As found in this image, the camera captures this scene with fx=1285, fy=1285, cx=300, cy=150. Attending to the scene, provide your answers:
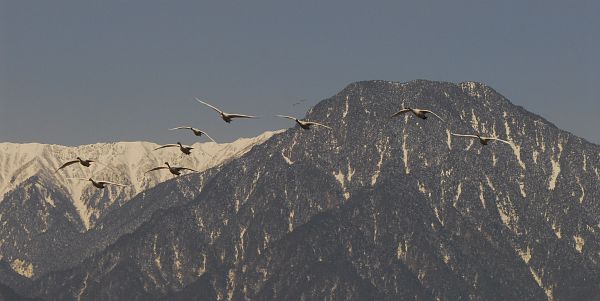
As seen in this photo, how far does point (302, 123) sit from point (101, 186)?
18.8 metres

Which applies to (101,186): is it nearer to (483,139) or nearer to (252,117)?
(252,117)

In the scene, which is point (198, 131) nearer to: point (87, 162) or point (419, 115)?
point (87, 162)

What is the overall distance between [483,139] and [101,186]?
113 ft

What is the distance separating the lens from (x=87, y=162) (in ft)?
392

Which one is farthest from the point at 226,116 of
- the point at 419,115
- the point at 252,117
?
the point at 419,115

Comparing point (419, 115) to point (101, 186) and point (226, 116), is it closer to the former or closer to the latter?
point (226, 116)

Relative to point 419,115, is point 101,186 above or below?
below

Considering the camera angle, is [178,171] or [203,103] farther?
Result: [178,171]

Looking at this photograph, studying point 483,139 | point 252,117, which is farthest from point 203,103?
point 483,139

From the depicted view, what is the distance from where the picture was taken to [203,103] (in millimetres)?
107375

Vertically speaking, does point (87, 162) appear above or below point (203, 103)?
below

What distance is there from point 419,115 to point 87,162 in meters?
34.2

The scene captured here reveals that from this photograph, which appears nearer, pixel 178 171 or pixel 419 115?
pixel 419 115

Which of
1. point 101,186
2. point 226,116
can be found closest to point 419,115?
point 226,116
